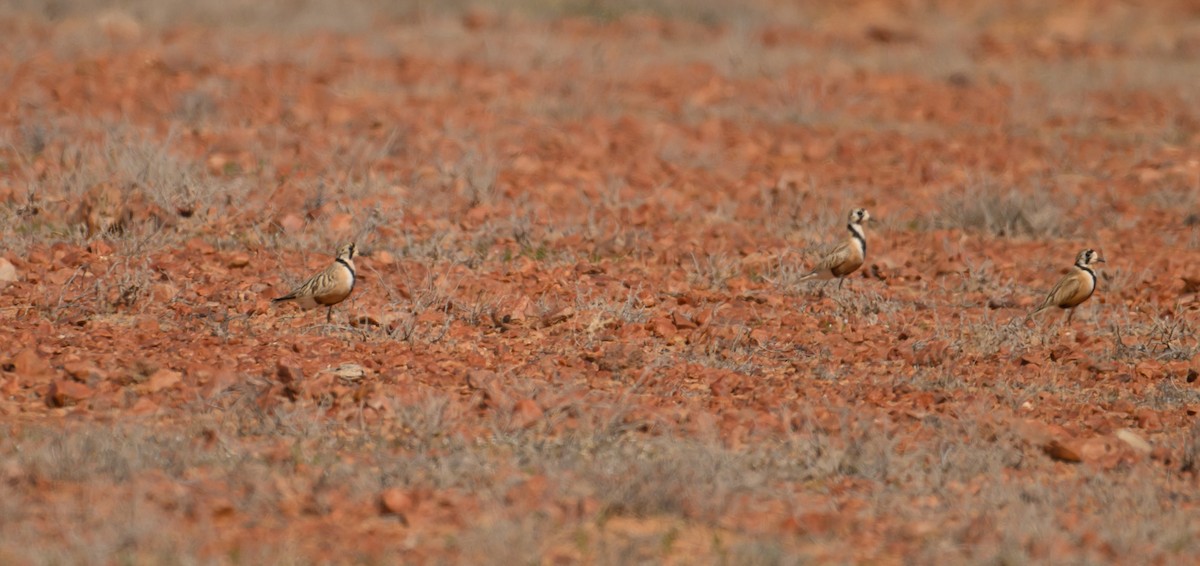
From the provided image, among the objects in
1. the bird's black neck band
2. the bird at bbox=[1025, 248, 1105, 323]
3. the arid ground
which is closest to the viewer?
the arid ground

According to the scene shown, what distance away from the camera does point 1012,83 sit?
17047 millimetres

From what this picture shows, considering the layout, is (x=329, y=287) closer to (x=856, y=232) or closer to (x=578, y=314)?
(x=578, y=314)

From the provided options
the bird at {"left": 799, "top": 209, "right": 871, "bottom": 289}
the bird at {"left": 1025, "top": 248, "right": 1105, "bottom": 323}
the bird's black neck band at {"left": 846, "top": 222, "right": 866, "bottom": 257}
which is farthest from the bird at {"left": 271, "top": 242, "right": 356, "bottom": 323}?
the bird at {"left": 1025, "top": 248, "right": 1105, "bottom": 323}

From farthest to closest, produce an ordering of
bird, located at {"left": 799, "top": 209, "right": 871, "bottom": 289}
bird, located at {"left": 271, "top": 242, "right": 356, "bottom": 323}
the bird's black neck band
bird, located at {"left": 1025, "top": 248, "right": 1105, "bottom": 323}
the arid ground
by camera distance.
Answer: the bird's black neck band, bird, located at {"left": 799, "top": 209, "right": 871, "bottom": 289}, bird, located at {"left": 1025, "top": 248, "right": 1105, "bottom": 323}, bird, located at {"left": 271, "top": 242, "right": 356, "bottom": 323}, the arid ground

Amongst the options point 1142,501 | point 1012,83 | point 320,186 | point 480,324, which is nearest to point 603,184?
point 320,186

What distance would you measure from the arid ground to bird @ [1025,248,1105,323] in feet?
0.59

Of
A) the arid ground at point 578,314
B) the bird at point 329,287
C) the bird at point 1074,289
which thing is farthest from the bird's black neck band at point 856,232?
the bird at point 329,287

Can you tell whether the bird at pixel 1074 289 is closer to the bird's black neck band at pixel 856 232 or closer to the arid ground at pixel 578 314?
the arid ground at pixel 578 314

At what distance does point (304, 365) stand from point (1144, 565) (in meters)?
3.87

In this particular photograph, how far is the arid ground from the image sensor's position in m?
5.36

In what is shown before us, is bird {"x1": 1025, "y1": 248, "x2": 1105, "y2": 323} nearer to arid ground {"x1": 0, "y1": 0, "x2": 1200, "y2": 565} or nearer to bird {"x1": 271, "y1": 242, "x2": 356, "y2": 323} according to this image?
arid ground {"x1": 0, "y1": 0, "x2": 1200, "y2": 565}

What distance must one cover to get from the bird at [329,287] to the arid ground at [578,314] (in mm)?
181

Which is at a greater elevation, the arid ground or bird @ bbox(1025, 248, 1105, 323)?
bird @ bbox(1025, 248, 1105, 323)

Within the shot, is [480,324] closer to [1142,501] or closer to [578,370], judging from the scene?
[578,370]
